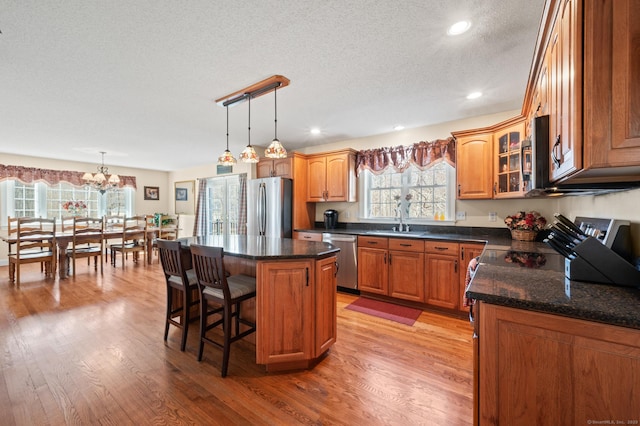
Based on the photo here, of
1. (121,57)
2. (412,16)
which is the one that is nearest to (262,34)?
(412,16)

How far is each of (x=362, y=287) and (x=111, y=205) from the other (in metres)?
7.18

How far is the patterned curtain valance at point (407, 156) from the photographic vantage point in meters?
3.58

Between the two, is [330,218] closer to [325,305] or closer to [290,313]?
[325,305]

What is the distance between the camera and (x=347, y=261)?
382 cm

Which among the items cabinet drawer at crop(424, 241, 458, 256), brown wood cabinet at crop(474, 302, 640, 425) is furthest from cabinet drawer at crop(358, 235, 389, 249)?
brown wood cabinet at crop(474, 302, 640, 425)

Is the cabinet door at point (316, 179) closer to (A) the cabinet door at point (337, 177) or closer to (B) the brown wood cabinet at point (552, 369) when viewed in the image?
(A) the cabinet door at point (337, 177)

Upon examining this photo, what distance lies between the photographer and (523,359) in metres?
1.03

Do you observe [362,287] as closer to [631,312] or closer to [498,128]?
[498,128]

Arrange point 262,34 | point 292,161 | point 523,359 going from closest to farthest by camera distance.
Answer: point 523,359 < point 262,34 < point 292,161

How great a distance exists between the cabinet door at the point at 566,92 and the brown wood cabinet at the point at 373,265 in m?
2.28

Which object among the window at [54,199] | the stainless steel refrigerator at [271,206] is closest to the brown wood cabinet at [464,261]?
the stainless steel refrigerator at [271,206]

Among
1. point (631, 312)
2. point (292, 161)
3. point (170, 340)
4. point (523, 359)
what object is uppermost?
point (292, 161)

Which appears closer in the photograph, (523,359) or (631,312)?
(631,312)

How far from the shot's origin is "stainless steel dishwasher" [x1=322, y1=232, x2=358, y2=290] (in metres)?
3.75
